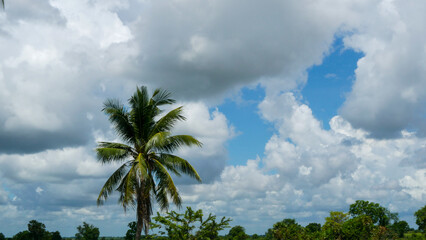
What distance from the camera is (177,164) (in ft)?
75.9

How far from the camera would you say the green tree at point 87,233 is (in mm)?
153075

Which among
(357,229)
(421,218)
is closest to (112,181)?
(357,229)

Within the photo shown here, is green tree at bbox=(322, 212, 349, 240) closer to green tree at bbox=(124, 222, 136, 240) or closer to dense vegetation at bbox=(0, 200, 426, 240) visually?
dense vegetation at bbox=(0, 200, 426, 240)

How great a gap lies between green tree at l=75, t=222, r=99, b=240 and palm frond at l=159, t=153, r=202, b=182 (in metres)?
141

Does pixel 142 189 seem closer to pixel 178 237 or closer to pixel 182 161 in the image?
pixel 182 161

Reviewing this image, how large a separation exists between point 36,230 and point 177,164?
400ft

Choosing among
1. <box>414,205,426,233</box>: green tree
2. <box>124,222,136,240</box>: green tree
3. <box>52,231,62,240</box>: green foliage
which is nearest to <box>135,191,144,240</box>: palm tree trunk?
<box>124,222,136,240</box>: green tree

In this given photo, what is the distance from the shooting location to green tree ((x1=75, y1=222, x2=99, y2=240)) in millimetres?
153075

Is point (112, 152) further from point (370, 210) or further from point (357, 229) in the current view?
point (370, 210)

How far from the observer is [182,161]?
906 inches

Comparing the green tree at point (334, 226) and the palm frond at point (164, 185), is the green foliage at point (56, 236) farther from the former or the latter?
the palm frond at point (164, 185)

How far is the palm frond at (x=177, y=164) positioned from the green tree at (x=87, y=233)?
140707mm

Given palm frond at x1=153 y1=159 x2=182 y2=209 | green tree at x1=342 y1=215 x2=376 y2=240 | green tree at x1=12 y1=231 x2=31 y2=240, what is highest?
green tree at x1=12 y1=231 x2=31 y2=240

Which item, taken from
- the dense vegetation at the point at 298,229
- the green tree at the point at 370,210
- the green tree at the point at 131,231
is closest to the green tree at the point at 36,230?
the dense vegetation at the point at 298,229
